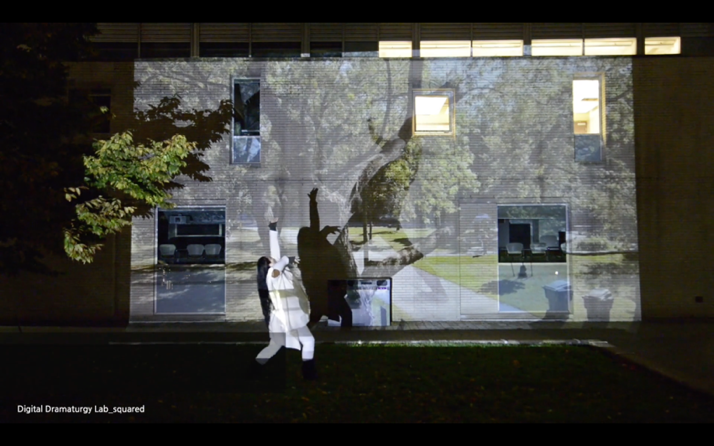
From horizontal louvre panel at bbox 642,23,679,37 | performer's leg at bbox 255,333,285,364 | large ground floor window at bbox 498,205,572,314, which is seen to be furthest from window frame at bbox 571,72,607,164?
performer's leg at bbox 255,333,285,364

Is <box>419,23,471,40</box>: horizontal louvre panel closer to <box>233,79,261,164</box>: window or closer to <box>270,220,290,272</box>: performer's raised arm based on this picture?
<box>233,79,261,164</box>: window

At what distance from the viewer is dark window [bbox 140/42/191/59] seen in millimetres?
12898

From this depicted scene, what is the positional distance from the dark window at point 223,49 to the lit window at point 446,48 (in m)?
4.31

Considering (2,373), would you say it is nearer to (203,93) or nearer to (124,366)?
(124,366)

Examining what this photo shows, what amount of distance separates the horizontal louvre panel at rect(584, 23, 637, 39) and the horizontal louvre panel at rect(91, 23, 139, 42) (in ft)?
35.6

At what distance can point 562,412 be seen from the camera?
6375 mm

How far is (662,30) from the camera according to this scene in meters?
13.0

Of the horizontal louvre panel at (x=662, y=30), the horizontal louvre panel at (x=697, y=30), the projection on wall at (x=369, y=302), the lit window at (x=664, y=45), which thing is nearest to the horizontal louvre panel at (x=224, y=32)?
the projection on wall at (x=369, y=302)

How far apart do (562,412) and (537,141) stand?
25.6 ft

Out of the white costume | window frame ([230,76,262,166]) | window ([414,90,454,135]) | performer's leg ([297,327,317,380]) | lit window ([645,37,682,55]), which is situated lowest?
performer's leg ([297,327,317,380])

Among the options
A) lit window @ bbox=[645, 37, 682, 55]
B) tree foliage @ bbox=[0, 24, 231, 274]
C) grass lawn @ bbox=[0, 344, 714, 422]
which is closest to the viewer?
grass lawn @ bbox=[0, 344, 714, 422]

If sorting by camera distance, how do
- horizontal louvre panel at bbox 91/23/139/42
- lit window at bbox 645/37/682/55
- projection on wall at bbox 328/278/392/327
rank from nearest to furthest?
projection on wall at bbox 328/278/392/327, horizontal louvre panel at bbox 91/23/139/42, lit window at bbox 645/37/682/55

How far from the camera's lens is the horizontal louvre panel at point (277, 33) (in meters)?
13.0

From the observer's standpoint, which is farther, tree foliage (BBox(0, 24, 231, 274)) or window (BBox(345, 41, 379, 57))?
window (BBox(345, 41, 379, 57))
